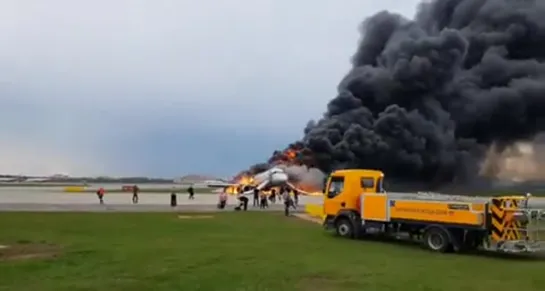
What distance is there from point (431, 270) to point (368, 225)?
8592 mm

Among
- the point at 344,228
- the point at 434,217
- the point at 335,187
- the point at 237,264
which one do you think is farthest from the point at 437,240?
the point at 237,264

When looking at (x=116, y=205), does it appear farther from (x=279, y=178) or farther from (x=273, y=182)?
(x=279, y=178)

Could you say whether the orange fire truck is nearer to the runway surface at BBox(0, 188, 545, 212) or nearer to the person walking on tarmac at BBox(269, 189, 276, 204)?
the runway surface at BBox(0, 188, 545, 212)

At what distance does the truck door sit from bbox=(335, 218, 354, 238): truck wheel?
0.80 m

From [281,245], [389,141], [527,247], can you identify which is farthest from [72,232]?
[389,141]

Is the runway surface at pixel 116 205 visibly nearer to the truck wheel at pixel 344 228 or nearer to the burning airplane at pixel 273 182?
the burning airplane at pixel 273 182

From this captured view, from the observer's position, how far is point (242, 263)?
18.1 meters

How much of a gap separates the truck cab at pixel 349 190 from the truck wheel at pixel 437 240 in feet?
15.0

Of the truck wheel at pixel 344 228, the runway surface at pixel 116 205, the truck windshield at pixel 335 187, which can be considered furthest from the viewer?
the runway surface at pixel 116 205

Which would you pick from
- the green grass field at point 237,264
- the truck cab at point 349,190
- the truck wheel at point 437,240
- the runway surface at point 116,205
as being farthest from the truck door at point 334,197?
the runway surface at point 116,205

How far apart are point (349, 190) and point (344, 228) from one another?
5.91 feet

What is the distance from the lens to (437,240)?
23.0m

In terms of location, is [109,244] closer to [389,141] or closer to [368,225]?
[368,225]

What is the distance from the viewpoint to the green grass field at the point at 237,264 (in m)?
→ 15.0
